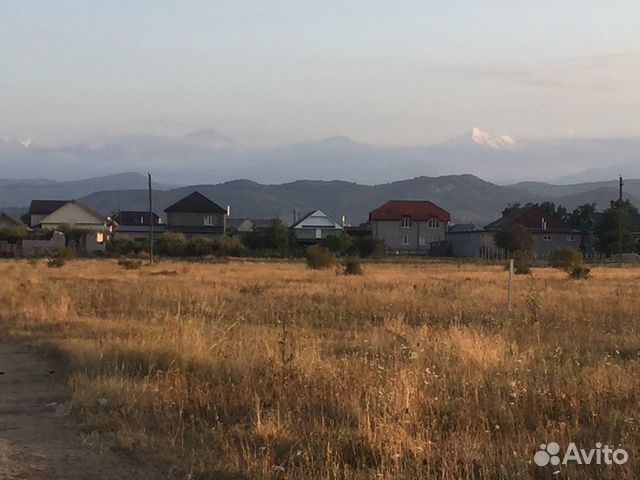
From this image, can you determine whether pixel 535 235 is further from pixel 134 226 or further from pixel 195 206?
pixel 134 226

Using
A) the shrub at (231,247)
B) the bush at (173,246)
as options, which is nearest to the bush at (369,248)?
the shrub at (231,247)

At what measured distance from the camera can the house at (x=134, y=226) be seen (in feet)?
365

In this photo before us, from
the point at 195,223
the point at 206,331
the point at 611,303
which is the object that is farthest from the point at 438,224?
the point at 206,331

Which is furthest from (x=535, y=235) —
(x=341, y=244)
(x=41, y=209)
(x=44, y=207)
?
(x=41, y=209)

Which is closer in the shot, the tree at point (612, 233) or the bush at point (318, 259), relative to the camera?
the bush at point (318, 259)

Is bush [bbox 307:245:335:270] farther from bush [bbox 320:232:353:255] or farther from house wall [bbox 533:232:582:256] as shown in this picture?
house wall [bbox 533:232:582:256]

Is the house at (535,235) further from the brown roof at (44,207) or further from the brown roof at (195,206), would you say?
the brown roof at (44,207)

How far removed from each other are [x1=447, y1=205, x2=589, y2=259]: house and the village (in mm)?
129

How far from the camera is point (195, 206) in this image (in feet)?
373

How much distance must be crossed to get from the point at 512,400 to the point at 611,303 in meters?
12.8

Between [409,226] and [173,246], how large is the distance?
38496mm

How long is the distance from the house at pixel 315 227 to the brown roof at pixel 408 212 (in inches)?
249

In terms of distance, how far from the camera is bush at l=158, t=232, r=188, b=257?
8288 centimetres

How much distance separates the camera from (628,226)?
8925cm
